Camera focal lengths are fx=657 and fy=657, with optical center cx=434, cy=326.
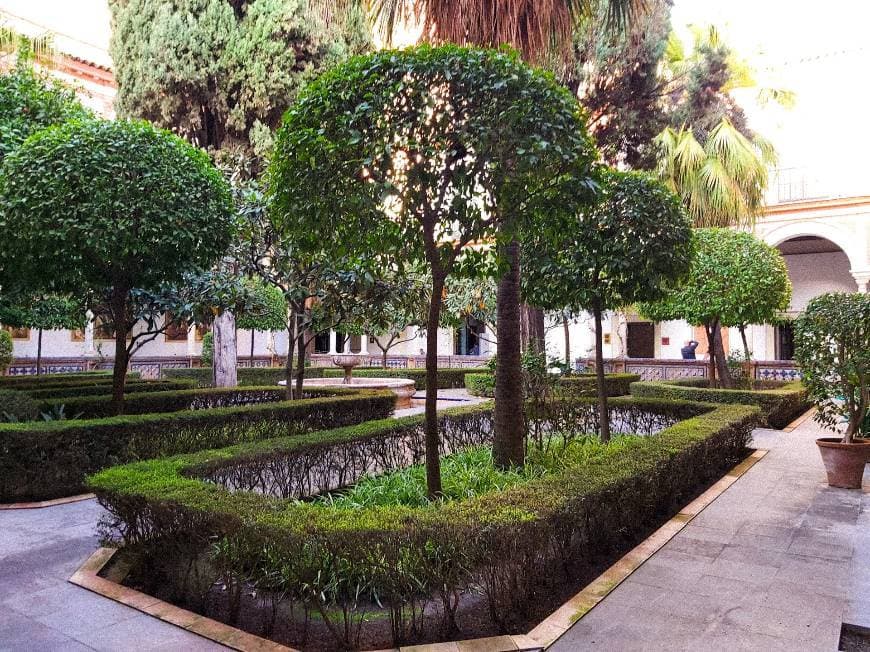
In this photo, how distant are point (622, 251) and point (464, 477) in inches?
128

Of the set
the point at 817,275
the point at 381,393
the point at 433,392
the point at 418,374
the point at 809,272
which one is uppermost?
the point at 809,272

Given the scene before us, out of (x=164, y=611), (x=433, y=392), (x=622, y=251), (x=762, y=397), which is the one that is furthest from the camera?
(x=762, y=397)

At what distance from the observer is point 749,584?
4027 millimetres

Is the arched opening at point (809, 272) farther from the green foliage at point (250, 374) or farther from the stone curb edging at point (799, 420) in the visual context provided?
the green foliage at point (250, 374)

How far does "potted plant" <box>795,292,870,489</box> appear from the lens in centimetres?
669

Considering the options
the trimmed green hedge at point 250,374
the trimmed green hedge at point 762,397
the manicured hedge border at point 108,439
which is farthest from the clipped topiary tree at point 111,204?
the trimmed green hedge at point 250,374

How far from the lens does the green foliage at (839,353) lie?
668 centimetres

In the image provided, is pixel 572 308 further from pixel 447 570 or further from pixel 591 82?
pixel 591 82

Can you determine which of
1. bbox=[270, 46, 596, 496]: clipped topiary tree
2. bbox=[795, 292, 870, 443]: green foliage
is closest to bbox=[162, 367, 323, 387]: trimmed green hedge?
bbox=[795, 292, 870, 443]: green foliage

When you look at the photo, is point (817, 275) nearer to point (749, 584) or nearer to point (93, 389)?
point (93, 389)

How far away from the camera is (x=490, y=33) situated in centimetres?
619

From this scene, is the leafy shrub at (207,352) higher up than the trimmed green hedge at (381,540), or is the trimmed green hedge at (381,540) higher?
→ the leafy shrub at (207,352)

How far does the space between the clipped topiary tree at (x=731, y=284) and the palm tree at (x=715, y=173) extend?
6.60 ft

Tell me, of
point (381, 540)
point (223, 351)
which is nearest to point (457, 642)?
point (381, 540)
